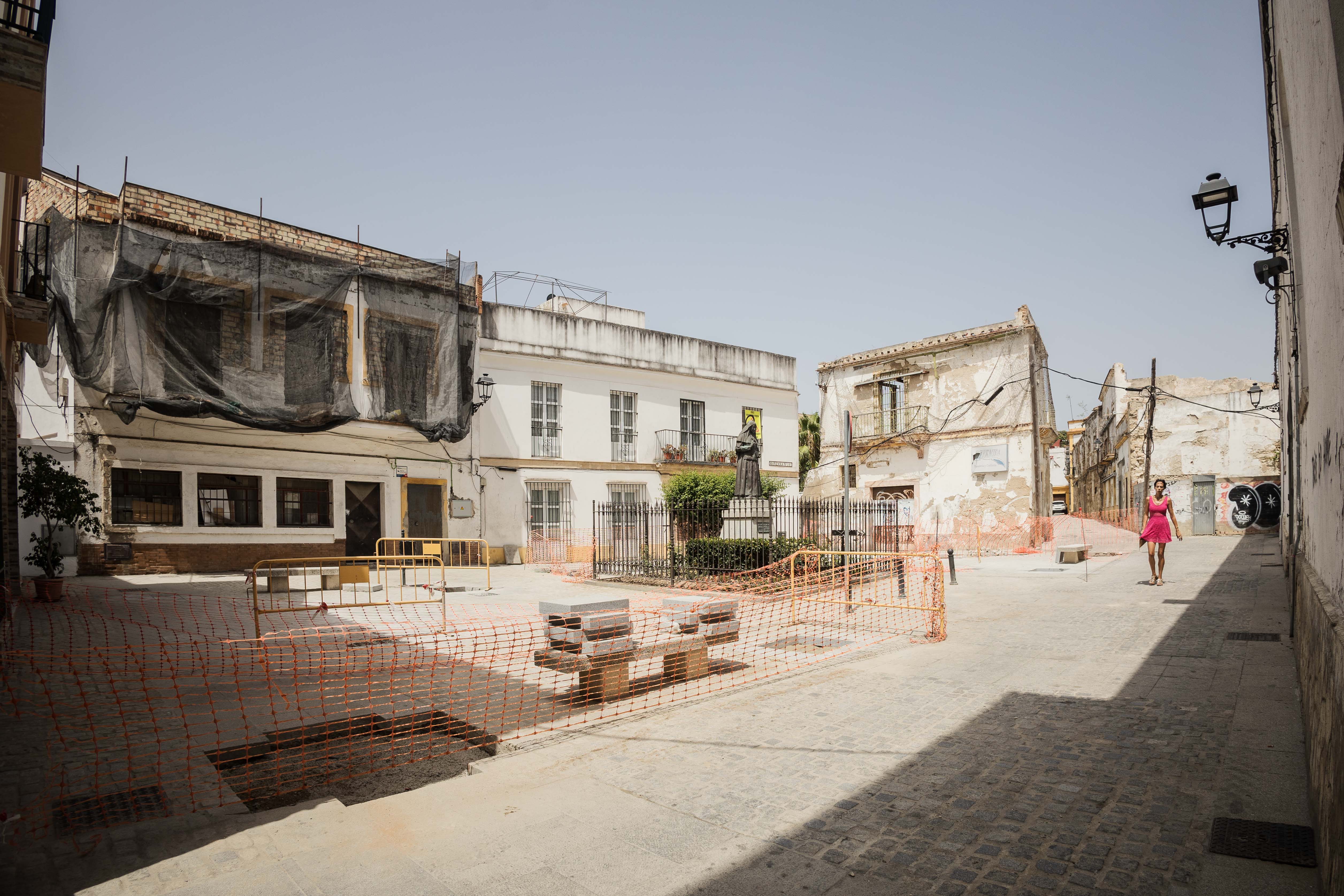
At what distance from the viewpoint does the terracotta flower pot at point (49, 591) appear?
11.2 metres

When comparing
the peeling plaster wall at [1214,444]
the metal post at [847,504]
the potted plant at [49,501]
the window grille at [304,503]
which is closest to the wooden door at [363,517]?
the window grille at [304,503]

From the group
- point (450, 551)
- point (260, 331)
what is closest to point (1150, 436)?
point (450, 551)

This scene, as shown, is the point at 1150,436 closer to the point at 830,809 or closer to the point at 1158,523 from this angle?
the point at 1158,523

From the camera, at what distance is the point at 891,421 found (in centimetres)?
2775

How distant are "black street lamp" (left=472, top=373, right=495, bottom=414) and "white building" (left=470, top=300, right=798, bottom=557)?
1.13 feet

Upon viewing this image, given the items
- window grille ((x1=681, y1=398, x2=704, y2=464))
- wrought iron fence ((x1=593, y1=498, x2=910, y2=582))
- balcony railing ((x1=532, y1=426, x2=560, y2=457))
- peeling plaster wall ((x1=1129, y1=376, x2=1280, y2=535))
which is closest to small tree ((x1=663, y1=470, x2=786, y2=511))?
wrought iron fence ((x1=593, y1=498, x2=910, y2=582))

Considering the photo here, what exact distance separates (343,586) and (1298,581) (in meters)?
15.0

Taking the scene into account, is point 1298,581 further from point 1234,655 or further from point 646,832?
point 646,832

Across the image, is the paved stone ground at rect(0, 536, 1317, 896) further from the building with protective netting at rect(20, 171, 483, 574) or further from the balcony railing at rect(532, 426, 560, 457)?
the balcony railing at rect(532, 426, 560, 457)

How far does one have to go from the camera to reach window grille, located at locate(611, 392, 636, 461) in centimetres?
2575

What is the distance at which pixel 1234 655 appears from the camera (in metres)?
6.77

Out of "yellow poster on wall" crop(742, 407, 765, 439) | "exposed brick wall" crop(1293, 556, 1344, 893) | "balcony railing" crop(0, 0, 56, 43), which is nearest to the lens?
"exposed brick wall" crop(1293, 556, 1344, 893)

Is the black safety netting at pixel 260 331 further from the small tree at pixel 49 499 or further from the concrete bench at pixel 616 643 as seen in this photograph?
the concrete bench at pixel 616 643

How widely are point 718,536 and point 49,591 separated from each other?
11482 mm
